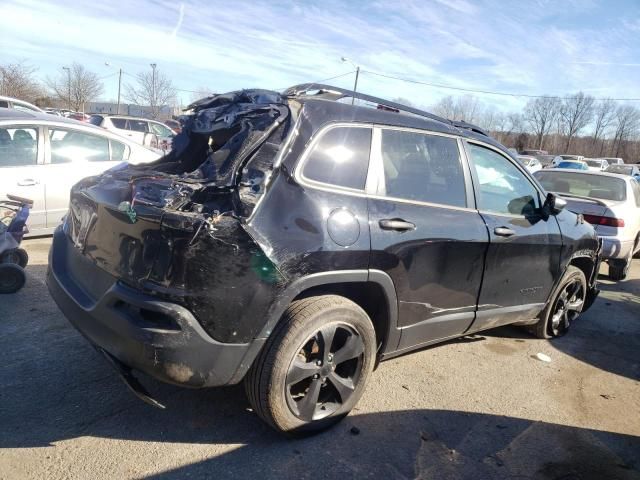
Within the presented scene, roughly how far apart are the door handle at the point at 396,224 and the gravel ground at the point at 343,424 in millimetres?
1256

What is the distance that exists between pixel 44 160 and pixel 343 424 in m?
5.06

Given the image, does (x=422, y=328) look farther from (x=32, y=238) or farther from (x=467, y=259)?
(x=32, y=238)

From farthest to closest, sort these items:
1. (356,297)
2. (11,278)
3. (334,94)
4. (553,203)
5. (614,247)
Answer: (614,247), (11,278), (553,203), (334,94), (356,297)

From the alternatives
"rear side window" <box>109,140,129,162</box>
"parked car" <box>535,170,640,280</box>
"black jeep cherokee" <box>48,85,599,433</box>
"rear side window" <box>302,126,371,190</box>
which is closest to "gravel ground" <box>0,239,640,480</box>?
"black jeep cherokee" <box>48,85,599,433</box>

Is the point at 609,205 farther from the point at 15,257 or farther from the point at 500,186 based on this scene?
the point at 15,257

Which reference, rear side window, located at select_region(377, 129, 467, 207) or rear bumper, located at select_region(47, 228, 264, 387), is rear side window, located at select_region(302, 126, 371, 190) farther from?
rear bumper, located at select_region(47, 228, 264, 387)

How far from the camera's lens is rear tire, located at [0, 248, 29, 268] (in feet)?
15.8

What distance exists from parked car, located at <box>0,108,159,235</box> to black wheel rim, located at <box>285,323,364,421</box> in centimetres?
463

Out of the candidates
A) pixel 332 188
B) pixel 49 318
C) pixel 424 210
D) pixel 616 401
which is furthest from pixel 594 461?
pixel 49 318

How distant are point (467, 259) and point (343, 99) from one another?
139cm

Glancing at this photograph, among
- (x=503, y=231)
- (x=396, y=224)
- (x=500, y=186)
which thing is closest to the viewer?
(x=396, y=224)

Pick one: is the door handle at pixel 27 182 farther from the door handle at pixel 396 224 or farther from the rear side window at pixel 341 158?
the door handle at pixel 396 224

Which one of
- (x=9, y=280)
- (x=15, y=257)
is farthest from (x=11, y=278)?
(x=15, y=257)

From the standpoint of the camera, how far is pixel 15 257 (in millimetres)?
5016
